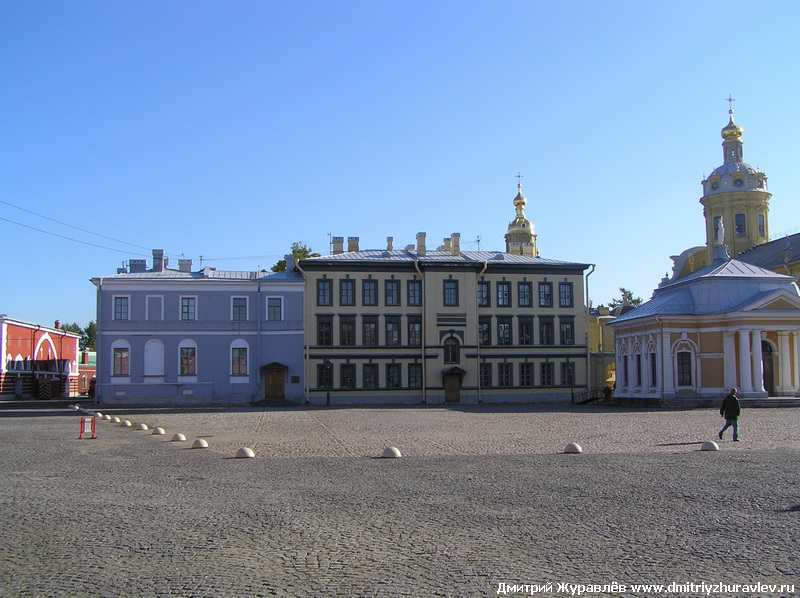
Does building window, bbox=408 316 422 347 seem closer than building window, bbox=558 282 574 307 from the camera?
Yes

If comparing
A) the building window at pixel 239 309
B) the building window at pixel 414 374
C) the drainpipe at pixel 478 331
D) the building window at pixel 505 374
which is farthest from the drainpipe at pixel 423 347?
the building window at pixel 239 309

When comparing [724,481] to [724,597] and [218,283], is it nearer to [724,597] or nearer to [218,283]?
[724,597]

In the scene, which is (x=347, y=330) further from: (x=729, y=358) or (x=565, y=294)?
(x=729, y=358)

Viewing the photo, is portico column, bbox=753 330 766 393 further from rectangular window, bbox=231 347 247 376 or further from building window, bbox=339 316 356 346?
rectangular window, bbox=231 347 247 376

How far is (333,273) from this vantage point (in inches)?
1999

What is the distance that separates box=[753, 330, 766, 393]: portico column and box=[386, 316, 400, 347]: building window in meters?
21.1

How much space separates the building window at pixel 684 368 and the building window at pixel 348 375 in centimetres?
1973

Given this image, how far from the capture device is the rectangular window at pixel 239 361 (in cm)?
4875

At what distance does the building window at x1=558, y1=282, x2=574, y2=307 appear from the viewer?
5356cm

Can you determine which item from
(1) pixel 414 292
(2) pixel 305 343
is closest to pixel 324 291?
(2) pixel 305 343

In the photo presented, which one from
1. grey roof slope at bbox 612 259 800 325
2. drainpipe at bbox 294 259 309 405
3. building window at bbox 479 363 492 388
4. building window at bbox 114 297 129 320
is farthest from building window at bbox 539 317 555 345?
building window at bbox 114 297 129 320

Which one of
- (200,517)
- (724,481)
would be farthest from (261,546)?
(724,481)

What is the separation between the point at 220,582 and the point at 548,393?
47320 millimetres

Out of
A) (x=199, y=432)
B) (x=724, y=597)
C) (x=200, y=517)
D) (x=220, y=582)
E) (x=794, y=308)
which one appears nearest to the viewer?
(x=724, y=597)
